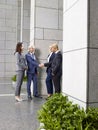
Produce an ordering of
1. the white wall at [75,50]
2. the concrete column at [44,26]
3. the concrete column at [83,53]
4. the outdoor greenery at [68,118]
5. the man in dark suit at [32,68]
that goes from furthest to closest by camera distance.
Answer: the concrete column at [44,26], the man in dark suit at [32,68], the white wall at [75,50], the concrete column at [83,53], the outdoor greenery at [68,118]

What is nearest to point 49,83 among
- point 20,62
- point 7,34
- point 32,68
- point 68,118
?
point 32,68

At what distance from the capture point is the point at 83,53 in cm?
434

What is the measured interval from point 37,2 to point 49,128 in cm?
783

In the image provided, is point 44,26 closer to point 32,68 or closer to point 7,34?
point 32,68

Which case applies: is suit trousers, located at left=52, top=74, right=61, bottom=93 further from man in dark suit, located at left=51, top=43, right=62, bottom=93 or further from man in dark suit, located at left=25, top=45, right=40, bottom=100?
man in dark suit, located at left=25, top=45, right=40, bottom=100

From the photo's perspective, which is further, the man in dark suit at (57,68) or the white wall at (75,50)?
the man in dark suit at (57,68)

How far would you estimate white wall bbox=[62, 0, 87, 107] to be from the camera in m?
4.32

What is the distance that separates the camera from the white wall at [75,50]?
4324mm

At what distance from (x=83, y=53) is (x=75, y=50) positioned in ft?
1.40

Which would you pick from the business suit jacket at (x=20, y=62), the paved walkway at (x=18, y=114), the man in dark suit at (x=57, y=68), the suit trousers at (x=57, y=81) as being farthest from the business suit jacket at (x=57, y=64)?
the paved walkway at (x=18, y=114)

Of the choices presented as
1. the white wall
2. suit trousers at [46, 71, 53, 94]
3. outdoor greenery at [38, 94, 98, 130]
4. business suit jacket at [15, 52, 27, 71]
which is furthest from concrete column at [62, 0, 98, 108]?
suit trousers at [46, 71, 53, 94]

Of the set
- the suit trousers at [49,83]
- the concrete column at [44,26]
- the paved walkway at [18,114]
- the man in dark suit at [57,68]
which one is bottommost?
the paved walkway at [18,114]

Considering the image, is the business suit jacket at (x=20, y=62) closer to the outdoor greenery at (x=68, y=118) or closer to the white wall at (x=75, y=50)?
the white wall at (x=75, y=50)

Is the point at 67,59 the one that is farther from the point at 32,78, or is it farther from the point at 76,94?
the point at 32,78
